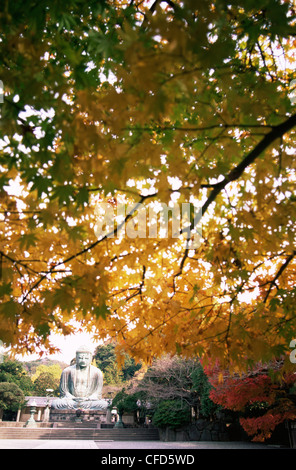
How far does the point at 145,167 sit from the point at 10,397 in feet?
73.9

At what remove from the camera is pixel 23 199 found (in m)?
2.72

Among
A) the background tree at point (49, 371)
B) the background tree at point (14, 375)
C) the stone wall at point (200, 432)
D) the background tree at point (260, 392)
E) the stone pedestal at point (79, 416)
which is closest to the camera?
the background tree at point (260, 392)

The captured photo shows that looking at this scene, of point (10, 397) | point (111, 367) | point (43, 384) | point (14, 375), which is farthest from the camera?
point (111, 367)

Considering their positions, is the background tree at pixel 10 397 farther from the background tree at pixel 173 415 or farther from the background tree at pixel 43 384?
the background tree at pixel 43 384

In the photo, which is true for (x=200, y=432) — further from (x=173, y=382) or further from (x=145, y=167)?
(x=145, y=167)

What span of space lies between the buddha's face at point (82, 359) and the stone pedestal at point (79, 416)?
283 cm

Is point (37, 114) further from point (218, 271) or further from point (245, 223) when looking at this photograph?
point (218, 271)

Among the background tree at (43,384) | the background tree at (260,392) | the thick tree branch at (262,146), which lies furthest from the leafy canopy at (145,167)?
the background tree at (43,384)

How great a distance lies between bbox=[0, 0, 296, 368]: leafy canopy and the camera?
1665mm

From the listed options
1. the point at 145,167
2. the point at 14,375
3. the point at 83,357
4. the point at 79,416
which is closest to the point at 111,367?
the point at 14,375

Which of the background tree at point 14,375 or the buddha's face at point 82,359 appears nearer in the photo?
the buddha's face at point 82,359

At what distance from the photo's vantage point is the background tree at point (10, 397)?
20609 millimetres

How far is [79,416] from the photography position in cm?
1959

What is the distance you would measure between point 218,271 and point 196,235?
1.29ft
